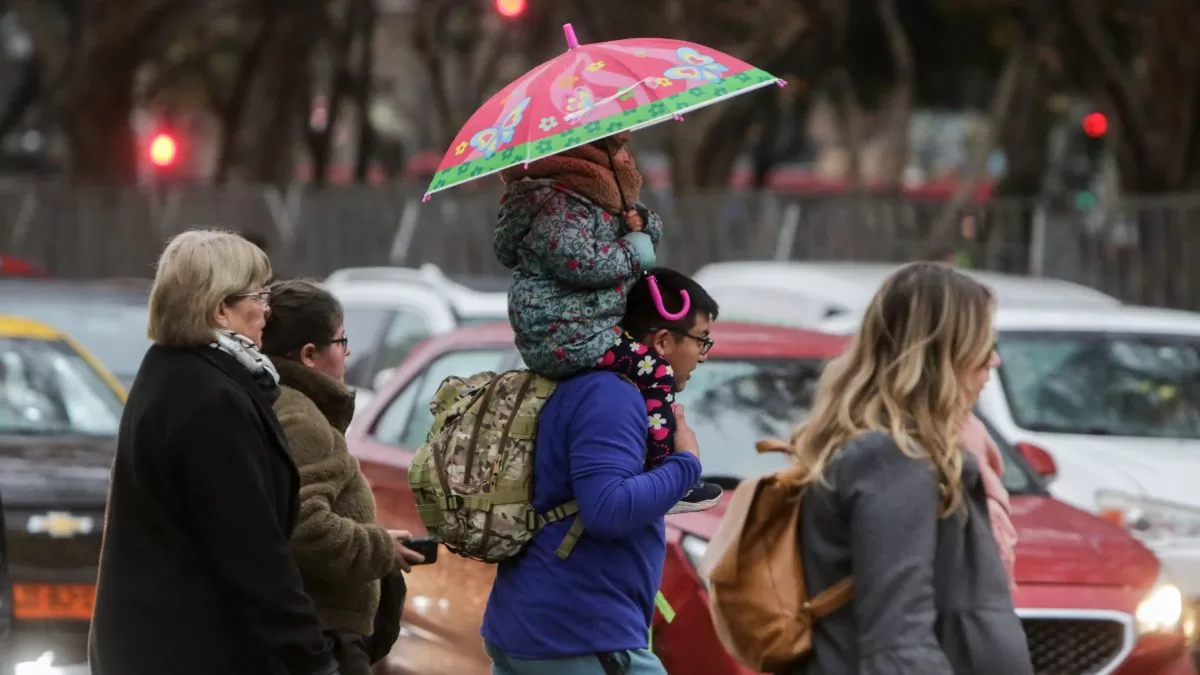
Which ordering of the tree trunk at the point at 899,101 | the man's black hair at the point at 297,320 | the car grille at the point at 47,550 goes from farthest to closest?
the tree trunk at the point at 899,101, the car grille at the point at 47,550, the man's black hair at the point at 297,320

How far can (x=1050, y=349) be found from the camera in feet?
31.6

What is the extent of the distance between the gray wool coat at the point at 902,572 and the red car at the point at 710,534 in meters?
1.98

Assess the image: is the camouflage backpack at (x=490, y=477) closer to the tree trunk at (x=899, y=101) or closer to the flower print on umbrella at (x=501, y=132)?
the flower print on umbrella at (x=501, y=132)

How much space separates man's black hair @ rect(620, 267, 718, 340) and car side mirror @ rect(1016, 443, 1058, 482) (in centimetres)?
341

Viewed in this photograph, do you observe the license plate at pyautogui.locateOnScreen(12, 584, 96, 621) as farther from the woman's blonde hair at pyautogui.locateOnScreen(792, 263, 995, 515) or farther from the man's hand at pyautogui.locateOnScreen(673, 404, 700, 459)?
the woman's blonde hair at pyautogui.locateOnScreen(792, 263, 995, 515)

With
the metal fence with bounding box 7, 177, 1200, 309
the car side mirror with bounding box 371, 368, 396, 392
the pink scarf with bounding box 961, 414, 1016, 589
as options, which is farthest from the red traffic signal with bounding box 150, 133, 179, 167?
the pink scarf with bounding box 961, 414, 1016, 589

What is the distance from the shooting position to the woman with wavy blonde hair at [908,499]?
3.54 m

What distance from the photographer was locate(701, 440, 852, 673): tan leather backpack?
12.1 ft

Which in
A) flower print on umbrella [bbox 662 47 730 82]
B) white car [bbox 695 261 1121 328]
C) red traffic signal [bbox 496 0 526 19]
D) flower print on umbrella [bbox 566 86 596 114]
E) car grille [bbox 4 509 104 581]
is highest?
flower print on umbrella [bbox 662 47 730 82]

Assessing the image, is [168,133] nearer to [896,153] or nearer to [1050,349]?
[896,153]

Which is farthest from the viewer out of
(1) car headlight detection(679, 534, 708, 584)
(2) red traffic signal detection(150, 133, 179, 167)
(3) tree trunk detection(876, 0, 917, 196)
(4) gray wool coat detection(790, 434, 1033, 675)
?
(2) red traffic signal detection(150, 133, 179, 167)

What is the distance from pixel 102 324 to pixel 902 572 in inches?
373

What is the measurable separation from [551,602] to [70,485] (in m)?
4.15

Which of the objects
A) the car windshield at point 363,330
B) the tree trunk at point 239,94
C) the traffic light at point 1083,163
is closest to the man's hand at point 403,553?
the car windshield at point 363,330
